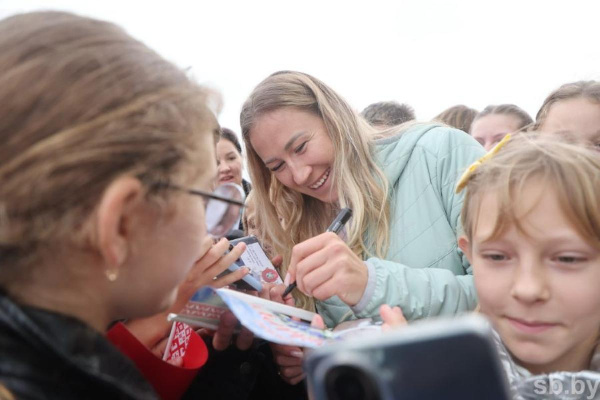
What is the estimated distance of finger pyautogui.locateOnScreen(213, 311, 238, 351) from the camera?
117cm

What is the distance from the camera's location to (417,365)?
38 centimetres

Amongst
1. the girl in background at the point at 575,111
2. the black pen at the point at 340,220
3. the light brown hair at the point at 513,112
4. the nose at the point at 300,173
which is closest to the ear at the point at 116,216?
the black pen at the point at 340,220

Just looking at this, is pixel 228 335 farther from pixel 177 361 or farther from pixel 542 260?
pixel 542 260

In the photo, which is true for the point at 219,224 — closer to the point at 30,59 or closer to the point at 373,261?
the point at 30,59

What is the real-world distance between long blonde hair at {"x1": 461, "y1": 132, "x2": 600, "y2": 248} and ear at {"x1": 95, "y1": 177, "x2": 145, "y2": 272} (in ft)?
2.23

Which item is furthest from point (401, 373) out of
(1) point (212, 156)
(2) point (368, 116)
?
(2) point (368, 116)

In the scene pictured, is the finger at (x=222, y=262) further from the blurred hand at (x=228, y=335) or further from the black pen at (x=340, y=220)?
the black pen at (x=340, y=220)

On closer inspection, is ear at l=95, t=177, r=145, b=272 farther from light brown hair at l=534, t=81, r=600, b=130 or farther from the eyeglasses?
light brown hair at l=534, t=81, r=600, b=130

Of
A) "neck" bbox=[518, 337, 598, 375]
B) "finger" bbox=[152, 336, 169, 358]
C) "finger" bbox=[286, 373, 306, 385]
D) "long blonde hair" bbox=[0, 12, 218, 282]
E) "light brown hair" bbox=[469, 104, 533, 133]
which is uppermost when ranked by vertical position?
A: "long blonde hair" bbox=[0, 12, 218, 282]

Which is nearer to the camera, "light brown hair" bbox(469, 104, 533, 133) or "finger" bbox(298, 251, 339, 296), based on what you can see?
"finger" bbox(298, 251, 339, 296)

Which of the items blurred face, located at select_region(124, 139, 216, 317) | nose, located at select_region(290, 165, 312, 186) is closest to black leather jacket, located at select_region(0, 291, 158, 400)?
blurred face, located at select_region(124, 139, 216, 317)

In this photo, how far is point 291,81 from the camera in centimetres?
193

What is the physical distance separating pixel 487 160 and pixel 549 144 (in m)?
0.13

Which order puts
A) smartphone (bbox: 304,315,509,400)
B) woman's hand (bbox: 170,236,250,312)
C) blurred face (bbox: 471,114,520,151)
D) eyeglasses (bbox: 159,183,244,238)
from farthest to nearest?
1. blurred face (bbox: 471,114,520,151)
2. woman's hand (bbox: 170,236,250,312)
3. eyeglasses (bbox: 159,183,244,238)
4. smartphone (bbox: 304,315,509,400)
